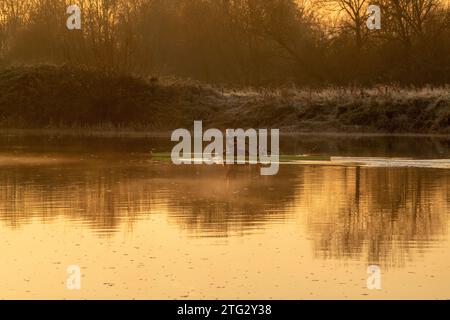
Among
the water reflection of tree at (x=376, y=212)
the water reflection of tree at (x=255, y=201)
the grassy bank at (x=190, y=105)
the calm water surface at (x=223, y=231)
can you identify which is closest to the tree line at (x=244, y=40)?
the grassy bank at (x=190, y=105)

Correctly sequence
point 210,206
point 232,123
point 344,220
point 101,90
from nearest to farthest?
point 344,220 < point 210,206 < point 232,123 < point 101,90

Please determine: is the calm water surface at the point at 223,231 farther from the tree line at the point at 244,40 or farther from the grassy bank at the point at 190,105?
the tree line at the point at 244,40

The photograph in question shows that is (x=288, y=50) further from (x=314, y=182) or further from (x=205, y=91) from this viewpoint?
(x=314, y=182)

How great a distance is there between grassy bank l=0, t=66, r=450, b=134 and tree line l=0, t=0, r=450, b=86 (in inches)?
84.7

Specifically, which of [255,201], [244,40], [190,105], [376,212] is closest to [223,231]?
[376,212]

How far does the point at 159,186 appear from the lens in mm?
24484

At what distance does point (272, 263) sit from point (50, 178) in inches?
514

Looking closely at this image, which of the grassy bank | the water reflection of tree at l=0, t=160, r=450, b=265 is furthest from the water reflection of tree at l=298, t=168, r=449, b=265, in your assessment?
the grassy bank

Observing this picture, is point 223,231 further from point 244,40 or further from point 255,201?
point 244,40

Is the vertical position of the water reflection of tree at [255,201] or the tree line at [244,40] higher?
the tree line at [244,40]

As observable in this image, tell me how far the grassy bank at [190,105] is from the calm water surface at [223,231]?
22.3 m

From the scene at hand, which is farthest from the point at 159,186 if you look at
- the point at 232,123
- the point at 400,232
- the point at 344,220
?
the point at 232,123

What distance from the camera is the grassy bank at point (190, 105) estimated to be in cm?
5231

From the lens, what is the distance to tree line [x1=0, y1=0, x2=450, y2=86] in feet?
220
